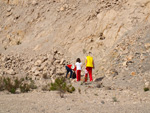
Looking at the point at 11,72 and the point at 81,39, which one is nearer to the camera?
the point at 11,72

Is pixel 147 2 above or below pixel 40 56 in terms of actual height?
above

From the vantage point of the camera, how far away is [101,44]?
12.8 metres

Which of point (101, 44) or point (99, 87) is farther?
point (101, 44)

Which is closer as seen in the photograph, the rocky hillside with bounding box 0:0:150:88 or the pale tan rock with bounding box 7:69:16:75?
the rocky hillside with bounding box 0:0:150:88

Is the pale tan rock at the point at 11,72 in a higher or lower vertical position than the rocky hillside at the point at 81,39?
lower

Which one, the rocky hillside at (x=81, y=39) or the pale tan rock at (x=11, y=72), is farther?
Result: the pale tan rock at (x=11, y=72)

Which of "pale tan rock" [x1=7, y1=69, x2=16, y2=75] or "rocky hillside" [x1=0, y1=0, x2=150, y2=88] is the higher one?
"rocky hillside" [x1=0, y1=0, x2=150, y2=88]

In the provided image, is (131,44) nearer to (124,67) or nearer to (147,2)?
(124,67)

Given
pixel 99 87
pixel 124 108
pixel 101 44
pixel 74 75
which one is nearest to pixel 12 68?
pixel 74 75

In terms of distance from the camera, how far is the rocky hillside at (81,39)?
32.5ft

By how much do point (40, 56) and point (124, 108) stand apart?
959 cm

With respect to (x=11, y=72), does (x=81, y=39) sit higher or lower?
higher

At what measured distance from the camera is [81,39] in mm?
14000

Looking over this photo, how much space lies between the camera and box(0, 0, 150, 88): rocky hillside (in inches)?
390
